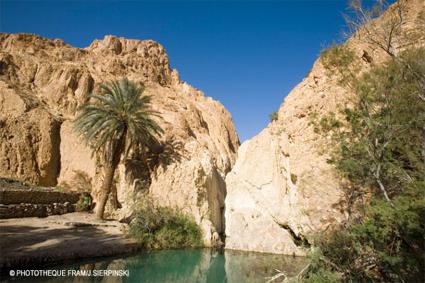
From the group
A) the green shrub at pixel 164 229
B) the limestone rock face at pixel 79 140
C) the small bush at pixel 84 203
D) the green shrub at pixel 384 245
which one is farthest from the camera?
the small bush at pixel 84 203

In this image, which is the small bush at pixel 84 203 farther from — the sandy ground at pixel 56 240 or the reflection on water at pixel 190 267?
the reflection on water at pixel 190 267

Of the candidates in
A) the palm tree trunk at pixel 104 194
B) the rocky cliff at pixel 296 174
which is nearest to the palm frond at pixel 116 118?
the palm tree trunk at pixel 104 194

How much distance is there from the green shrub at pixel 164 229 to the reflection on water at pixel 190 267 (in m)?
0.83

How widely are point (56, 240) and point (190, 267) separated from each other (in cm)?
579

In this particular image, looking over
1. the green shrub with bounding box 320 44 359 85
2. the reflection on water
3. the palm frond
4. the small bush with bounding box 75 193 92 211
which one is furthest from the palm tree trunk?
the green shrub with bounding box 320 44 359 85

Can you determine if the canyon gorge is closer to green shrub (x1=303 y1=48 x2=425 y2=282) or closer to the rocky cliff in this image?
the rocky cliff

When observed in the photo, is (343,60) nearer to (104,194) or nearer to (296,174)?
(296,174)

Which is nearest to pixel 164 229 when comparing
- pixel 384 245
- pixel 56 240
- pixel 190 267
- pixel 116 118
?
pixel 190 267

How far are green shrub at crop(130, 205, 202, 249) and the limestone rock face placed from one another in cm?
89

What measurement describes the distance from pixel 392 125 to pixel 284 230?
9711mm

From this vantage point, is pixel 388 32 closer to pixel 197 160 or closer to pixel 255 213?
pixel 255 213

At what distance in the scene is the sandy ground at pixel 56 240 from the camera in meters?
10.4

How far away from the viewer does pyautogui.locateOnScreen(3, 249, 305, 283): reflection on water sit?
1059 centimetres

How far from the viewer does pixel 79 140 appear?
923 inches
